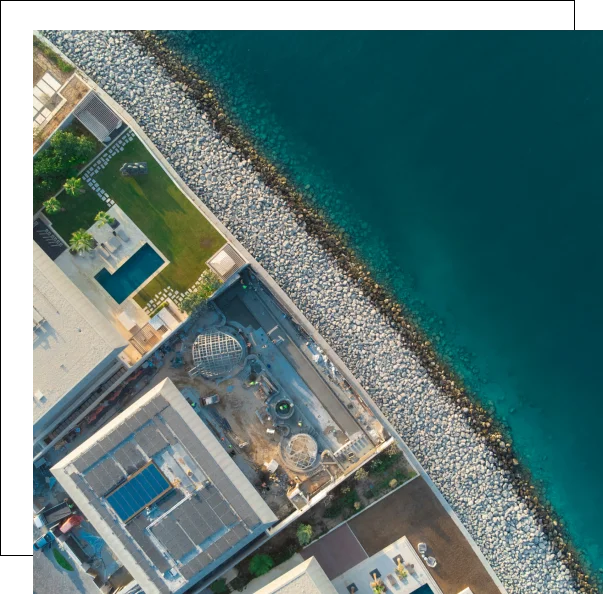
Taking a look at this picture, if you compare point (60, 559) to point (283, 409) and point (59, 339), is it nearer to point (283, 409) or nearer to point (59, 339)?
point (59, 339)

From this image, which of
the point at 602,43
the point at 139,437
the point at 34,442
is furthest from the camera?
the point at 602,43

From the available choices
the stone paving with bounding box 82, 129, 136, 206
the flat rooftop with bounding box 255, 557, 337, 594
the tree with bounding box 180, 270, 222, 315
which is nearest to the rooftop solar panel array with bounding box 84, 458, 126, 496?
the tree with bounding box 180, 270, 222, 315

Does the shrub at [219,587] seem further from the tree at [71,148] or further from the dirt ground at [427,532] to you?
the tree at [71,148]

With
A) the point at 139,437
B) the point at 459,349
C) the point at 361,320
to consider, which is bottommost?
the point at 459,349

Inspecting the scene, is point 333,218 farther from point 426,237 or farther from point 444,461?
point 444,461

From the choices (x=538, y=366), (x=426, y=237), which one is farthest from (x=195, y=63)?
(x=538, y=366)

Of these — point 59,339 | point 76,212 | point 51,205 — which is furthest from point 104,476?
point 51,205

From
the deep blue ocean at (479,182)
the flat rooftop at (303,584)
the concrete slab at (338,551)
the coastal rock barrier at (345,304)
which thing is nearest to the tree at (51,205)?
the coastal rock barrier at (345,304)
